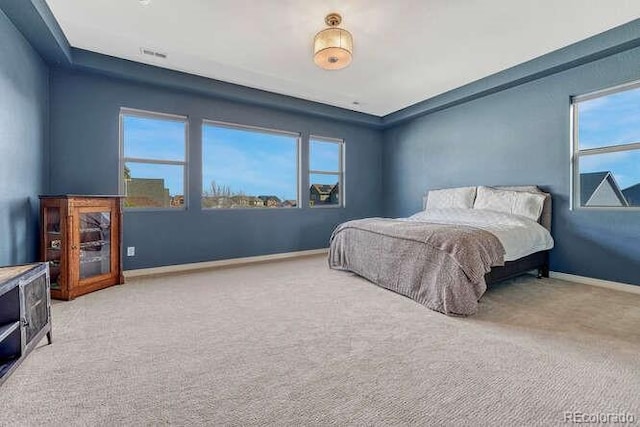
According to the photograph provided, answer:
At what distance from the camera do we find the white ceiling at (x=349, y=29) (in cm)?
251

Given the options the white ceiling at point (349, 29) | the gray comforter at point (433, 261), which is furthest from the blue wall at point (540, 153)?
the gray comforter at point (433, 261)

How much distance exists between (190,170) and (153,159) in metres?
0.48

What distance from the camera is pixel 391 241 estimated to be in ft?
9.89

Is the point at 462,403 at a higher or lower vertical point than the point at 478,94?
lower

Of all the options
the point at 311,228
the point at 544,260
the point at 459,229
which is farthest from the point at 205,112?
the point at 544,260

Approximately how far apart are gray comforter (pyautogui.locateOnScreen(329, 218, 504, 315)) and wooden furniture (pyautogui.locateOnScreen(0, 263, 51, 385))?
2798mm

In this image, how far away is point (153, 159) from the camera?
12.7ft

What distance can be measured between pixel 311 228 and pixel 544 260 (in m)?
3.45

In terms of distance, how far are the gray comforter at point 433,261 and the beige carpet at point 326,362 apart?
0.16 metres

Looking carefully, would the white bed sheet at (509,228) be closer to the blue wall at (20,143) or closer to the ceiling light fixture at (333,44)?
the ceiling light fixture at (333,44)

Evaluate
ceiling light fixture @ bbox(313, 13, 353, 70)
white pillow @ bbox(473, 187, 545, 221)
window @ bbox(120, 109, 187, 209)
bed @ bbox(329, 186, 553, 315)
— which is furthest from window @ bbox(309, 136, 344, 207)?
ceiling light fixture @ bbox(313, 13, 353, 70)

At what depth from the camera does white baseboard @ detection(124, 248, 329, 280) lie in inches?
146

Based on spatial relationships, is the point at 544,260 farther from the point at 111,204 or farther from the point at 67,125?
the point at 67,125

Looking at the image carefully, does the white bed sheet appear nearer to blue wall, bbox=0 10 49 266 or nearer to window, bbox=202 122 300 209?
window, bbox=202 122 300 209
